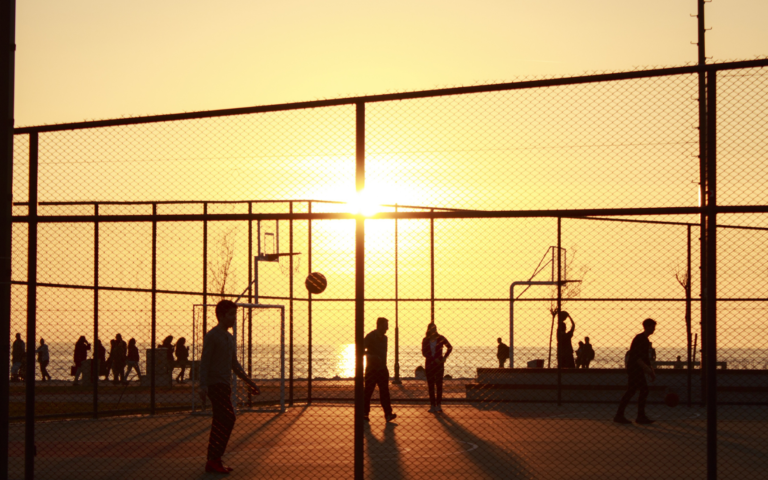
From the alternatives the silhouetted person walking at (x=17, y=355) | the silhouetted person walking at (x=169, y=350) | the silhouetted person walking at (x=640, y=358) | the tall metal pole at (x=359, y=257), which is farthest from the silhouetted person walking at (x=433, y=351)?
the silhouetted person walking at (x=17, y=355)

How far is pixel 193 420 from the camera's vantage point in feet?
45.6

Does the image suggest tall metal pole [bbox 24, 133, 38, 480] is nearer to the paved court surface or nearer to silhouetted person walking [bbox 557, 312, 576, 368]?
the paved court surface

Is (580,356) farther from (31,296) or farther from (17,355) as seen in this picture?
(31,296)

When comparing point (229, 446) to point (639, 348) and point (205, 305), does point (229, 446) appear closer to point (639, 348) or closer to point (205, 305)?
point (205, 305)

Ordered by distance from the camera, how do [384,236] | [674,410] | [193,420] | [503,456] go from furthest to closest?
[674,410] < [193,420] < [503,456] < [384,236]

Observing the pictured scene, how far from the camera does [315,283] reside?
15.5 meters

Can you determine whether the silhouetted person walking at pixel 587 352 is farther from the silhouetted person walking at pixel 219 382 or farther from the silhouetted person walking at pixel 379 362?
the silhouetted person walking at pixel 219 382

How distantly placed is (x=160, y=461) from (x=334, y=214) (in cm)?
435

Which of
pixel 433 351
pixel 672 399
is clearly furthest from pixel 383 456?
pixel 672 399

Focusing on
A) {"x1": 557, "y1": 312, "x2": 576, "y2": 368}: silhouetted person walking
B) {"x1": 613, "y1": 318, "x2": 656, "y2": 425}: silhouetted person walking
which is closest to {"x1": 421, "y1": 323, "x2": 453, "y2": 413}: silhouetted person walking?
{"x1": 557, "y1": 312, "x2": 576, "y2": 368}: silhouetted person walking

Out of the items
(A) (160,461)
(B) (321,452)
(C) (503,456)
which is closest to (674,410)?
(C) (503,456)

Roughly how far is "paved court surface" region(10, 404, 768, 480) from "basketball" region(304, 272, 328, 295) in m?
2.40

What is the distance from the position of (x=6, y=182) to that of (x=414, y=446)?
585 centimetres

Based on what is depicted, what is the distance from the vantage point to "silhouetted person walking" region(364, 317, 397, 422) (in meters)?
12.7
